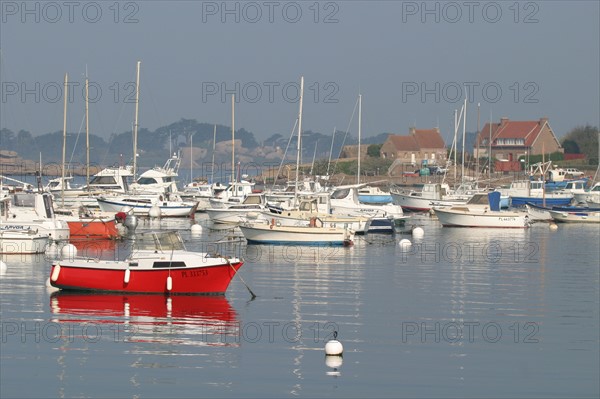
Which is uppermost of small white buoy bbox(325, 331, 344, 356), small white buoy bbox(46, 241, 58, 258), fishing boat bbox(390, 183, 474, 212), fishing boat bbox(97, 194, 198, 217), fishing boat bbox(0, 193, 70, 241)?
fishing boat bbox(390, 183, 474, 212)

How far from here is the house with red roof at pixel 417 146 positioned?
13912 cm

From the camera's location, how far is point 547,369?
70.7 feet

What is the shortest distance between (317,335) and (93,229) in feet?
77.6

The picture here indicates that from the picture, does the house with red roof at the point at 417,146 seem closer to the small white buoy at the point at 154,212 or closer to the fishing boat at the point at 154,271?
the small white buoy at the point at 154,212

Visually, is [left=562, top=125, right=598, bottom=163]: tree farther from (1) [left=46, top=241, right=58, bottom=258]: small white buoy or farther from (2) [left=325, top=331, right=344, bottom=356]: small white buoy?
(2) [left=325, top=331, right=344, bottom=356]: small white buoy

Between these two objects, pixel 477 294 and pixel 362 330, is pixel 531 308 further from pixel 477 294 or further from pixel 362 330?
pixel 362 330

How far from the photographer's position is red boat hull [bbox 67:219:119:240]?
151 ft

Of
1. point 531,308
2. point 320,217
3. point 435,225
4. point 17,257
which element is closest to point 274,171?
point 435,225

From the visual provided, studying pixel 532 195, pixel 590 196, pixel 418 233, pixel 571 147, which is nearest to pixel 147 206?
pixel 418 233

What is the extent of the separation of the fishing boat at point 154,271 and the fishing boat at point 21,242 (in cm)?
972

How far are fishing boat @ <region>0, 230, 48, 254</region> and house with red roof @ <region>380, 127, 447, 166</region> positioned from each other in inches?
3891

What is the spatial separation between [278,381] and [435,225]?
1660 inches

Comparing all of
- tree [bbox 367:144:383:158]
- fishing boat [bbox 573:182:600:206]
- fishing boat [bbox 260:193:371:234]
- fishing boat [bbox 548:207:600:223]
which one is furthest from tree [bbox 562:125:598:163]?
fishing boat [bbox 260:193:371:234]

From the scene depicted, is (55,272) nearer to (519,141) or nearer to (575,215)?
(575,215)
